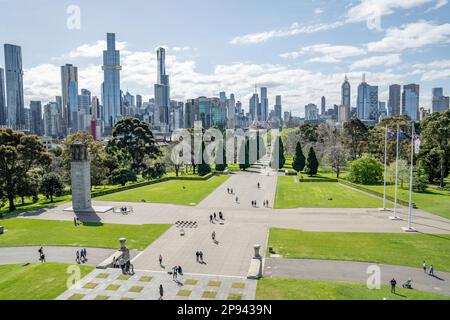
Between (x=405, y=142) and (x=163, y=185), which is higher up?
(x=405, y=142)

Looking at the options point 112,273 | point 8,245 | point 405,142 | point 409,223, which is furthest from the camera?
point 405,142

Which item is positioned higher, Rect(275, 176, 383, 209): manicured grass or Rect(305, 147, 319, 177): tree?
Rect(305, 147, 319, 177): tree

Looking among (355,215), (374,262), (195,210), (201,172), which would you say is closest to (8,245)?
(195,210)

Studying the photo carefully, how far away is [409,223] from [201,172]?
156 feet

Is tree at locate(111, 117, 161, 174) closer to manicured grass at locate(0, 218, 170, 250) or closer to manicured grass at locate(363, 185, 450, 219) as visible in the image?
manicured grass at locate(0, 218, 170, 250)

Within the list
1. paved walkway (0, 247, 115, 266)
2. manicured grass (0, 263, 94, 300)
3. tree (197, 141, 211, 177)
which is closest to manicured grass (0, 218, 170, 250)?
paved walkway (0, 247, 115, 266)

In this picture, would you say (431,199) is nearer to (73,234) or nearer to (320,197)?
(320,197)

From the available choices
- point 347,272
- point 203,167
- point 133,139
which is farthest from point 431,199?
point 133,139

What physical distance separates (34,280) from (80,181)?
2313cm

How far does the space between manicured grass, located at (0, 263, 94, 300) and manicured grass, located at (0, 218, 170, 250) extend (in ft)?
18.2

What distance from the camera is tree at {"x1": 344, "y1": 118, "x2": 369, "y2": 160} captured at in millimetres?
93375

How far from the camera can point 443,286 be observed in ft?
79.8

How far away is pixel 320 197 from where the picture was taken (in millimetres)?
54281

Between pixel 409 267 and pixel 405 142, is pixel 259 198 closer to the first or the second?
pixel 409 267
